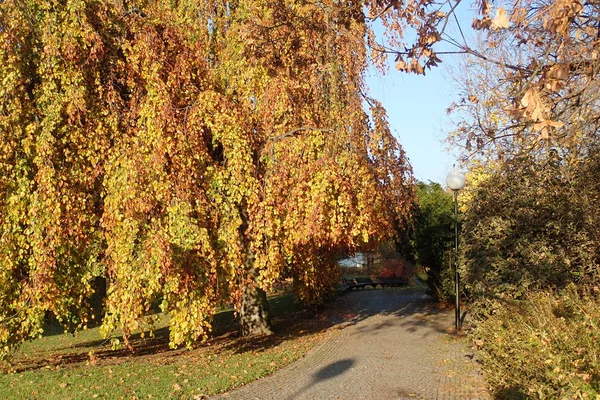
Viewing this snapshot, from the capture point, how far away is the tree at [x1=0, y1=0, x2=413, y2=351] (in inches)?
363

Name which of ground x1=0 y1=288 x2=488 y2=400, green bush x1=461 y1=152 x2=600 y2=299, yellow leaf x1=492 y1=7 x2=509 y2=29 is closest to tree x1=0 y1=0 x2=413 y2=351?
ground x1=0 y1=288 x2=488 y2=400

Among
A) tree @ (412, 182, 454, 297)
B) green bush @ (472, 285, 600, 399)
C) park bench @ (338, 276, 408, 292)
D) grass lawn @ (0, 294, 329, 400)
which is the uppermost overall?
tree @ (412, 182, 454, 297)

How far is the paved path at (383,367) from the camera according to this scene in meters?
7.71

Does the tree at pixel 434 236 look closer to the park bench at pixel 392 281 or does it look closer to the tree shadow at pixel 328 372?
the tree shadow at pixel 328 372

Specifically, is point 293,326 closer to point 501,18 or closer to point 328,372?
point 328,372

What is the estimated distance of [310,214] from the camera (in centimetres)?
939

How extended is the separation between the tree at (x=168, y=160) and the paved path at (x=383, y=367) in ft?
6.64

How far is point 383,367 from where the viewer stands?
31.2 feet

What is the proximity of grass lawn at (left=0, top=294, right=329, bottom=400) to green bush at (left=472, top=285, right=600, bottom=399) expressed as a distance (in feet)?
13.0

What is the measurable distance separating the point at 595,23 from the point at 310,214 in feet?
16.9

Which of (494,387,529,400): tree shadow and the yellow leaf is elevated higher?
the yellow leaf

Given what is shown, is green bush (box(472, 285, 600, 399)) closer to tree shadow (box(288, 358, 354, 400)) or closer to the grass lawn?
tree shadow (box(288, 358, 354, 400))

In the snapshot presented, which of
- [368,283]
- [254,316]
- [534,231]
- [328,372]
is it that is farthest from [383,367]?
[368,283]

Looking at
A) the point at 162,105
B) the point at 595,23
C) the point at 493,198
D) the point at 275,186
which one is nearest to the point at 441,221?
the point at 493,198
